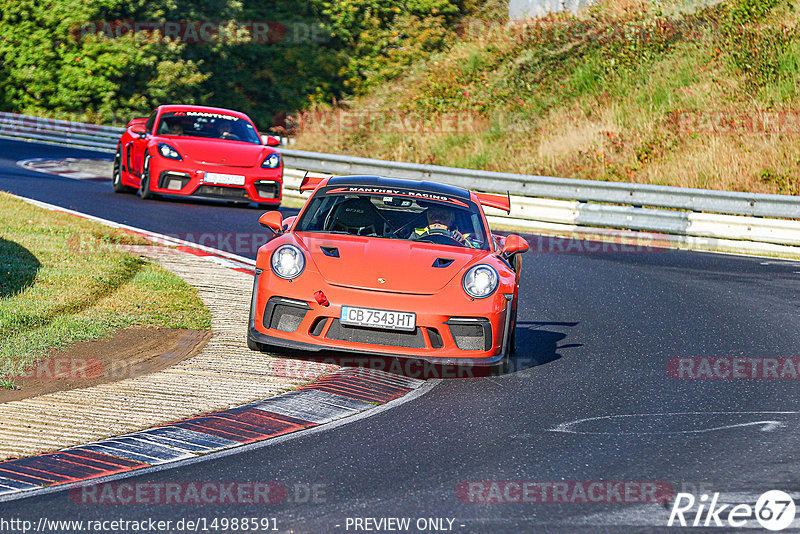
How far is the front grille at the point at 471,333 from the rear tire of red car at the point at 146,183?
1105 centimetres

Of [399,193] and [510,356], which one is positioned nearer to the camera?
[510,356]

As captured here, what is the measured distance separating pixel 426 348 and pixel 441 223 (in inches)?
62.0

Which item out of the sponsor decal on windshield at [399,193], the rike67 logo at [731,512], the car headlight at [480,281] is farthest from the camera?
the sponsor decal on windshield at [399,193]

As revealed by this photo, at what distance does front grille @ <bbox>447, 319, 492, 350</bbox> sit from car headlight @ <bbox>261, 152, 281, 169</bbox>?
10.7 m

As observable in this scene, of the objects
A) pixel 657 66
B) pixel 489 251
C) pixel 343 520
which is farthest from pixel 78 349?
pixel 657 66

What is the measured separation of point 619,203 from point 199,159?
24.0 ft

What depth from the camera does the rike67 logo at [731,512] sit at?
4840 mm

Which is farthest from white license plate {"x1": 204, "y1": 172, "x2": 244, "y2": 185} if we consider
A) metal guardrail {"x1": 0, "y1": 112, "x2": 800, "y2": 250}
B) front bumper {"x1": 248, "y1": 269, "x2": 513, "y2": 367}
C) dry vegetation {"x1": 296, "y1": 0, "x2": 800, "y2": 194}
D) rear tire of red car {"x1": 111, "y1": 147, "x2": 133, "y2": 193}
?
front bumper {"x1": 248, "y1": 269, "x2": 513, "y2": 367}

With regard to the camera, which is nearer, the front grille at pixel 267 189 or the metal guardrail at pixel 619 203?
the metal guardrail at pixel 619 203

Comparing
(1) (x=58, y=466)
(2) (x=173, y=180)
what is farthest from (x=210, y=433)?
(2) (x=173, y=180)

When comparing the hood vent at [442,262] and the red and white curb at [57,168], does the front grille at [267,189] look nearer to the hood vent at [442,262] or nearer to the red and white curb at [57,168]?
the red and white curb at [57,168]

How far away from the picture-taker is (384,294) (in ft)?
25.8

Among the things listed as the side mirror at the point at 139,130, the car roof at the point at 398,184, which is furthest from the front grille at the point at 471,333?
the side mirror at the point at 139,130

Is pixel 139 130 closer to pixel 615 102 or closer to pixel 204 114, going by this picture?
pixel 204 114
